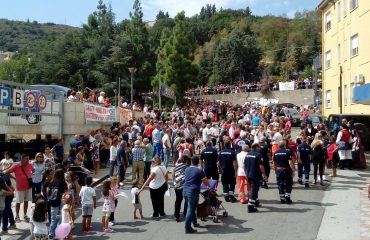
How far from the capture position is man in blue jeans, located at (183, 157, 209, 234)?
438 inches

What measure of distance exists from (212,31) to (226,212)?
11468cm

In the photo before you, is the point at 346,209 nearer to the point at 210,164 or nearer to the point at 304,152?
the point at 304,152

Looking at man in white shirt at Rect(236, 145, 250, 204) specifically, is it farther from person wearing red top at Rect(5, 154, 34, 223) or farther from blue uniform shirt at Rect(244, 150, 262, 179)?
person wearing red top at Rect(5, 154, 34, 223)

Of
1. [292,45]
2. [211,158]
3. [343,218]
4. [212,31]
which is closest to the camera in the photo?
[343,218]

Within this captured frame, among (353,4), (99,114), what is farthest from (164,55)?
(99,114)

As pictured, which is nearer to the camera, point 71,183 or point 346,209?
point 71,183

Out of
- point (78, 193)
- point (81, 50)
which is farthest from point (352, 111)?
point (81, 50)

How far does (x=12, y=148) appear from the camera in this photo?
78.8 ft

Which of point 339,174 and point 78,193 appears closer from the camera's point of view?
point 78,193

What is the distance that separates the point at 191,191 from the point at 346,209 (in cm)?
488

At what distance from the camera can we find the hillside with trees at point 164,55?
156 ft

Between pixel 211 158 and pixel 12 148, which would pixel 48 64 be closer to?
pixel 12 148

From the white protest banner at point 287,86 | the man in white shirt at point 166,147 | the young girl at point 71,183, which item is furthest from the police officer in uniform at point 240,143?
the white protest banner at point 287,86

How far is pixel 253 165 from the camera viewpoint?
42.2 ft
